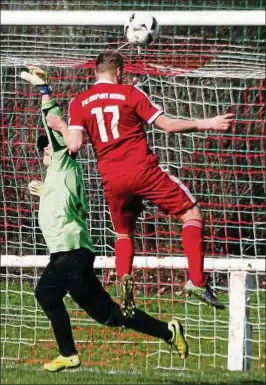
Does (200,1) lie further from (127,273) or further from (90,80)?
(127,273)

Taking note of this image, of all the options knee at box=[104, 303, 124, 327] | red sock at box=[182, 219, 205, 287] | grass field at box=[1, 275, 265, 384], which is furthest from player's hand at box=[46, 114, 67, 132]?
grass field at box=[1, 275, 265, 384]

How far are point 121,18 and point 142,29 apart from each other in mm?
524

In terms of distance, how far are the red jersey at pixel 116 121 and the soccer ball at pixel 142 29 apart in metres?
1.04

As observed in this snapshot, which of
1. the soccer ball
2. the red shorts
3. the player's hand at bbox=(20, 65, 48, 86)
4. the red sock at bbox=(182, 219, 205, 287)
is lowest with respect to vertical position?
the red sock at bbox=(182, 219, 205, 287)

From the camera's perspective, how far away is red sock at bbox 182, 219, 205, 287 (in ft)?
32.3

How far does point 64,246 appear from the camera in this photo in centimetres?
1055

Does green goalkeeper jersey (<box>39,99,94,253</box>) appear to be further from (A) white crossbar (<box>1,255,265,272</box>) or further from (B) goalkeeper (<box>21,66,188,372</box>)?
(A) white crossbar (<box>1,255,265,272</box>)

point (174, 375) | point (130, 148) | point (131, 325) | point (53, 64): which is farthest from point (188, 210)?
point (53, 64)

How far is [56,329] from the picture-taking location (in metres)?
10.9

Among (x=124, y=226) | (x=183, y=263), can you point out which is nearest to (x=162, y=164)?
(x=183, y=263)

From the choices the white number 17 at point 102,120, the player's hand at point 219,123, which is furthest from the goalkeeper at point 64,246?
the player's hand at point 219,123

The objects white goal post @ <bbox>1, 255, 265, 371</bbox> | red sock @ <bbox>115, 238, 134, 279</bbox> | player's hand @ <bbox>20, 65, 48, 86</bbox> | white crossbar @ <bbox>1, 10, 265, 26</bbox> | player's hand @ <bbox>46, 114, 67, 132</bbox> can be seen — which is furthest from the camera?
white goal post @ <bbox>1, 255, 265, 371</bbox>

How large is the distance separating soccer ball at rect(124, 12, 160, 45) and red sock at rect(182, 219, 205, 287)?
1737mm

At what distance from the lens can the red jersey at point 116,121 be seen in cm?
981
